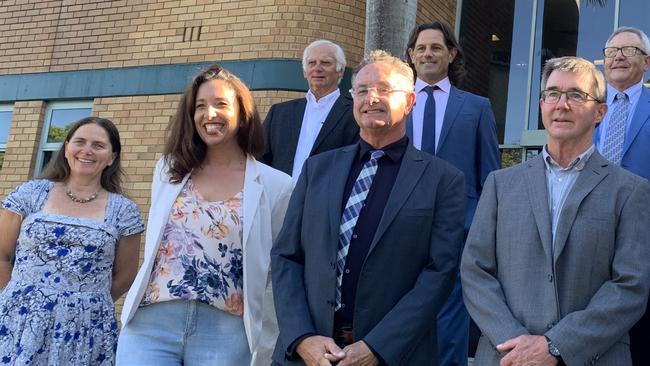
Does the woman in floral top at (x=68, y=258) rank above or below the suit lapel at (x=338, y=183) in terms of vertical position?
below

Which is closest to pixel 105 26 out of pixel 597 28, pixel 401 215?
pixel 597 28

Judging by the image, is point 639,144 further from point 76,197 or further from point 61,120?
point 61,120

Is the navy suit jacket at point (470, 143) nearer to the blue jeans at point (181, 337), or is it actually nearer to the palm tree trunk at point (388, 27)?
the palm tree trunk at point (388, 27)

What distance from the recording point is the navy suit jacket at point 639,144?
13.3ft

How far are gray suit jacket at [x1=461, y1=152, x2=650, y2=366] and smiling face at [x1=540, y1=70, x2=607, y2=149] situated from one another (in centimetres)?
14

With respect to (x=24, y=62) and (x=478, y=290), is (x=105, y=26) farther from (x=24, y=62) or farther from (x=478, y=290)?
(x=478, y=290)

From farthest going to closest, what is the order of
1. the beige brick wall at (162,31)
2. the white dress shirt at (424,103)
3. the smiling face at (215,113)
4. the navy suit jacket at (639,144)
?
the beige brick wall at (162,31)
the white dress shirt at (424,103)
the navy suit jacket at (639,144)
the smiling face at (215,113)

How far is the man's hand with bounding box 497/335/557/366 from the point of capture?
111 inches

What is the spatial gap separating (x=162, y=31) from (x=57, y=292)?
5029mm

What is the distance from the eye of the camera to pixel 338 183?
11.0ft

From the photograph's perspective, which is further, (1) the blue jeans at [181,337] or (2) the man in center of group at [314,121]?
(2) the man in center of group at [314,121]

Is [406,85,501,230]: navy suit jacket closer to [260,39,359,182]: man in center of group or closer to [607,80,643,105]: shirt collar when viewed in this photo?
[260,39,359,182]: man in center of group

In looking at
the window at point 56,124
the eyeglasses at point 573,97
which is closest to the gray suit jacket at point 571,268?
the eyeglasses at point 573,97

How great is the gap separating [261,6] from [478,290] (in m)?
5.58
